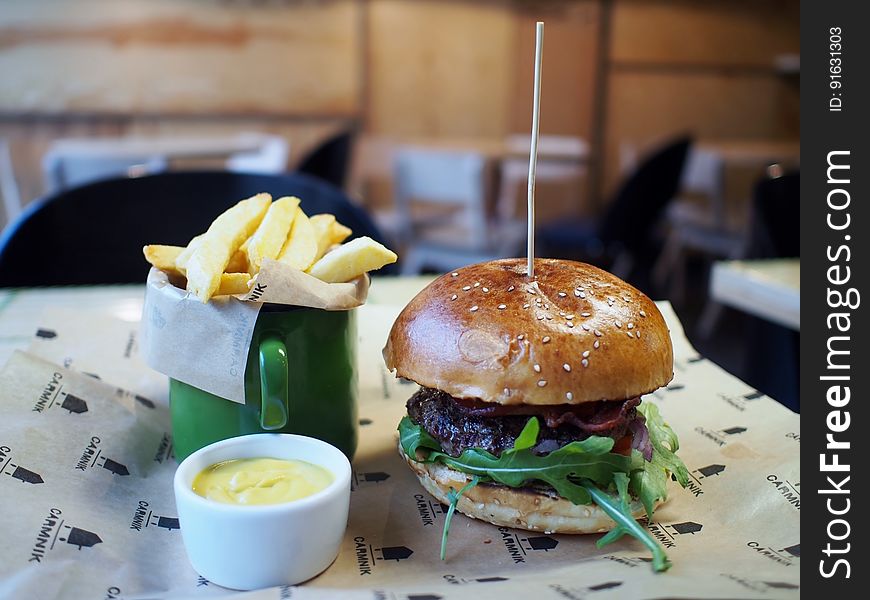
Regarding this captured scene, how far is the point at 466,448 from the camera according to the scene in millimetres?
1255

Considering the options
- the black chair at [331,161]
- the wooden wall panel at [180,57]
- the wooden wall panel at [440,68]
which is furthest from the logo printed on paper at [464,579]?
the wooden wall panel at [440,68]

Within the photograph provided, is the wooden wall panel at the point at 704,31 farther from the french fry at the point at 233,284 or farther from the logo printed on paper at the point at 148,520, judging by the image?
the logo printed on paper at the point at 148,520

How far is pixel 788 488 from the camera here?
1.30 metres

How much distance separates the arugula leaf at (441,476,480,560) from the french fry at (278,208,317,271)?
0.41 metres

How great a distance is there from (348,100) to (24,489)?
595 centimetres

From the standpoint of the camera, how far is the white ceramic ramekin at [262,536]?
3.36ft

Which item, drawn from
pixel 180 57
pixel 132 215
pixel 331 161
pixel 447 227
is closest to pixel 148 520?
pixel 132 215

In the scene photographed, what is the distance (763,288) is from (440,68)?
5.43m

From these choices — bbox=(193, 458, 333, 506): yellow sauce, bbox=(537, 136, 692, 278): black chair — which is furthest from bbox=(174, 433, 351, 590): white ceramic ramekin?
bbox=(537, 136, 692, 278): black chair

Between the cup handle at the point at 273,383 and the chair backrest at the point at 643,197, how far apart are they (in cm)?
427

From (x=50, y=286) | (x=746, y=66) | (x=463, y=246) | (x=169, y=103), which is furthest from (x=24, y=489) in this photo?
(x=746, y=66)

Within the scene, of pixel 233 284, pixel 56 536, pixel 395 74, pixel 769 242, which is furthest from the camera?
pixel 395 74

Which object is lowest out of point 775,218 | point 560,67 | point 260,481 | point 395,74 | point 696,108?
point 260,481

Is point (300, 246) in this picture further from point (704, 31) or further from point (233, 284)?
point (704, 31)
